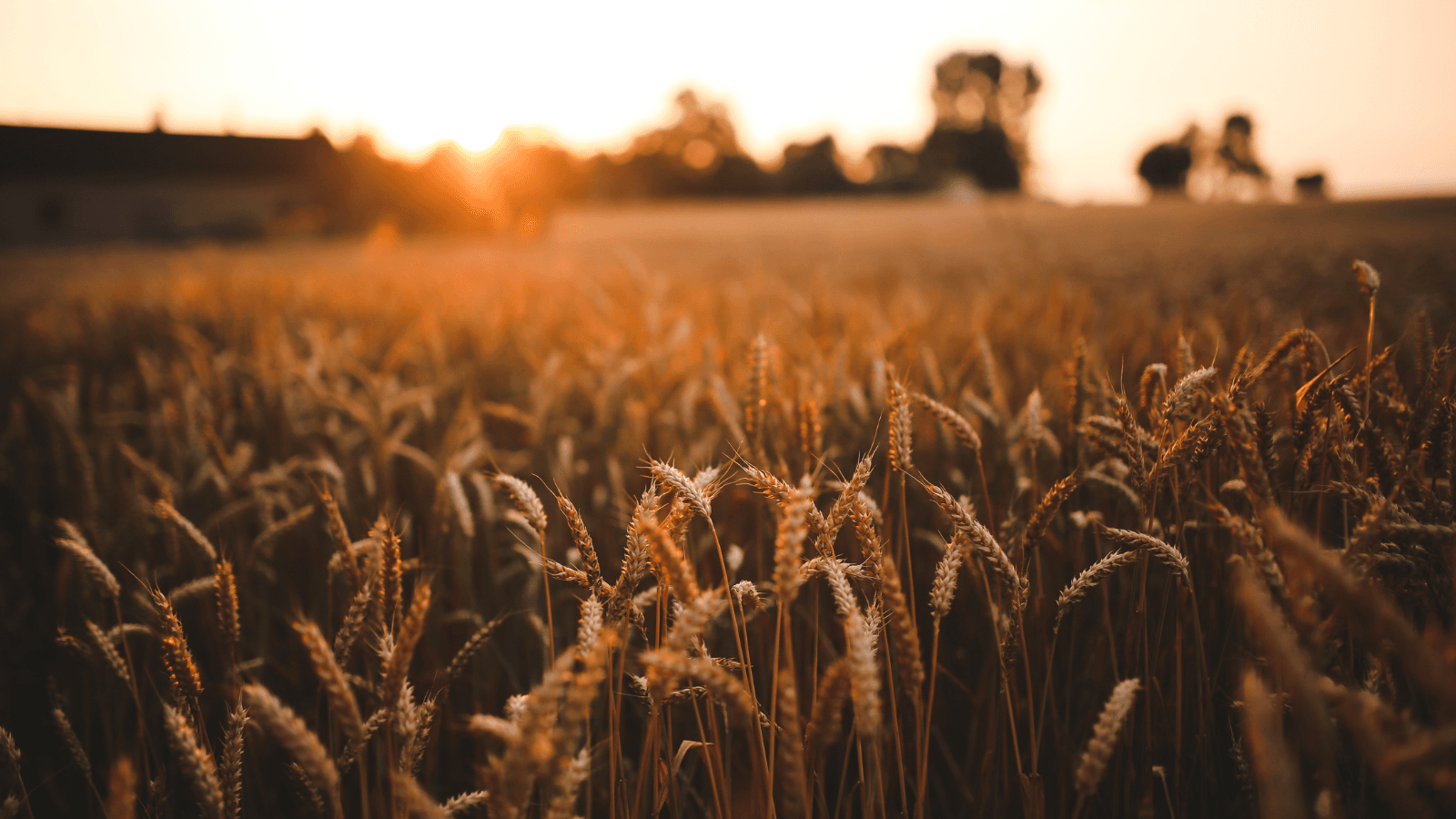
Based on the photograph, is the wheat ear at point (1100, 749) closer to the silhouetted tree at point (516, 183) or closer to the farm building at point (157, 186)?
the silhouetted tree at point (516, 183)

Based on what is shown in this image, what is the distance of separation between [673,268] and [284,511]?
20.0 ft

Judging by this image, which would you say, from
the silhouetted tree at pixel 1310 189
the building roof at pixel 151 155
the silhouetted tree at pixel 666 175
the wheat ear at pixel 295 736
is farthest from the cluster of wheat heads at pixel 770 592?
the silhouetted tree at pixel 666 175

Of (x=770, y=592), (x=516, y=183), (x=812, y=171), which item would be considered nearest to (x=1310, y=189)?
(x=770, y=592)

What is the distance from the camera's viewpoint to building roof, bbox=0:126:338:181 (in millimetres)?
24531

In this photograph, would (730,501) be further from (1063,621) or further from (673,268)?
(673,268)

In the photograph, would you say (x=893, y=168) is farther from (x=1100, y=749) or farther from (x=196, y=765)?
(x=196, y=765)

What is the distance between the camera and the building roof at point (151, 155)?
24.5 metres

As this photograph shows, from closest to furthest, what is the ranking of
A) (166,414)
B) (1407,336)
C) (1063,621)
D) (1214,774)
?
1. (1214,774)
2. (1063,621)
3. (1407,336)
4. (166,414)

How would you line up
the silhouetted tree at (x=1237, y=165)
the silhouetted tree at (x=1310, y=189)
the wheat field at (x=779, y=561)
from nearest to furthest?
the wheat field at (x=779, y=561) → the silhouetted tree at (x=1310, y=189) → the silhouetted tree at (x=1237, y=165)

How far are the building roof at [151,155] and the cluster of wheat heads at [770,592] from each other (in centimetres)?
3217

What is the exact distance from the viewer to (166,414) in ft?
7.36

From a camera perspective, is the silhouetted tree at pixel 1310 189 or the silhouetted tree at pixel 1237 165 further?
the silhouetted tree at pixel 1237 165

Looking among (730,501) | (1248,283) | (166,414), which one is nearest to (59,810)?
(166,414)

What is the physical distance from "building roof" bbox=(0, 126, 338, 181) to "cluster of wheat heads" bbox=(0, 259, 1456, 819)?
32.2m
